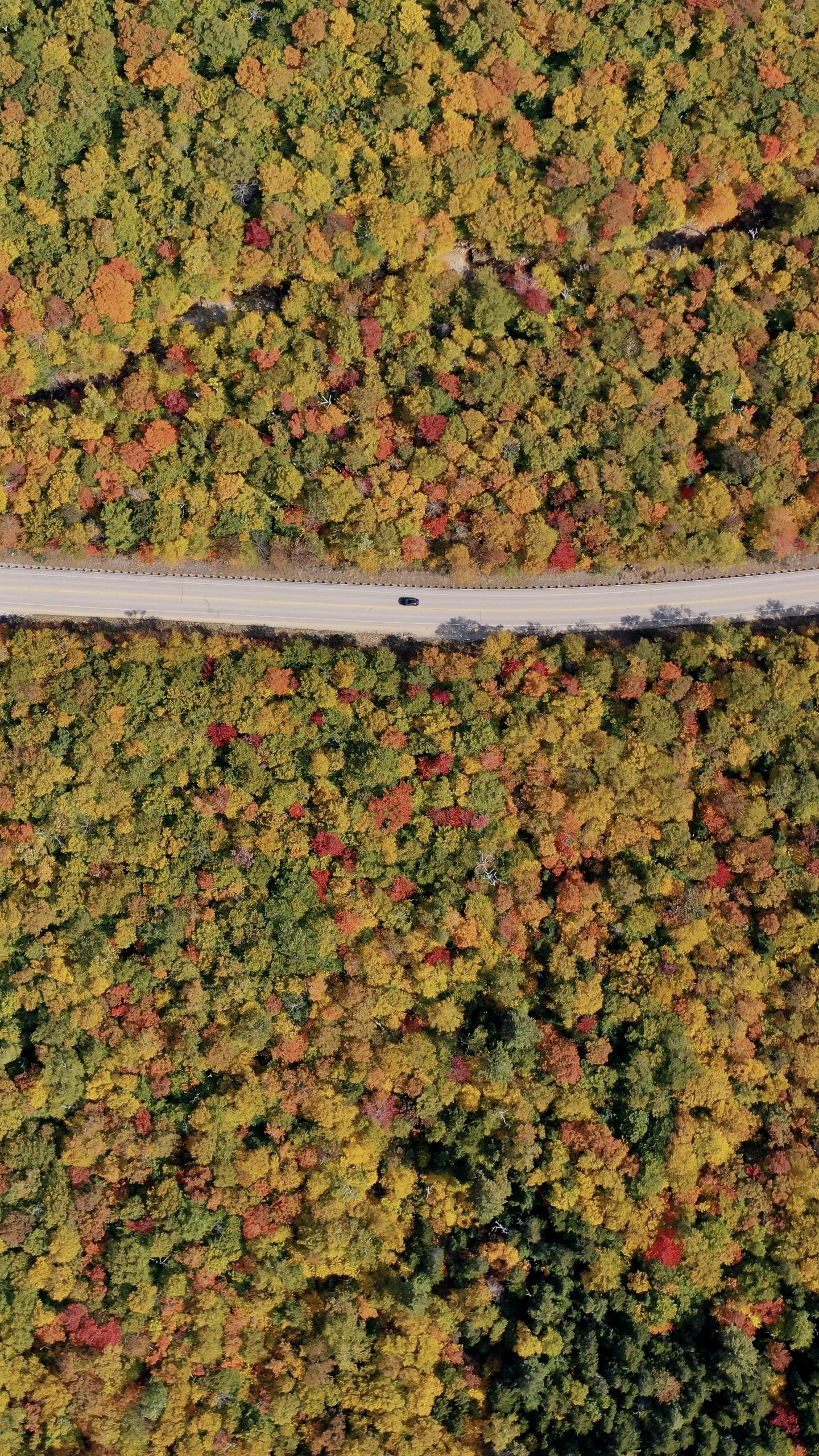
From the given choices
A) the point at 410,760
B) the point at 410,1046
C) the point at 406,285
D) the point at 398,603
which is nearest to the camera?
the point at 410,1046

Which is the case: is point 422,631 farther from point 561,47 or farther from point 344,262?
point 561,47

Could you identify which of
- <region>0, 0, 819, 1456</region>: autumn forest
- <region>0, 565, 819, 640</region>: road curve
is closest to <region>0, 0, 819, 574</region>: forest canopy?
<region>0, 0, 819, 1456</region>: autumn forest

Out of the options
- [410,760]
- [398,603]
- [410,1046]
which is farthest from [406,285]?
[410,1046]

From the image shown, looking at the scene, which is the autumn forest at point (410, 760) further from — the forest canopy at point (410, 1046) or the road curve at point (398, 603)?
the road curve at point (398, 603)

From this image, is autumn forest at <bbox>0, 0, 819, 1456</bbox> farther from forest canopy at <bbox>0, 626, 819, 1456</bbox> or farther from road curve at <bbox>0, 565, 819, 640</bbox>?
road curve at <bbox>0, 565, 819, 640</bbox>

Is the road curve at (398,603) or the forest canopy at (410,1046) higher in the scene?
the road curve at (398,603)

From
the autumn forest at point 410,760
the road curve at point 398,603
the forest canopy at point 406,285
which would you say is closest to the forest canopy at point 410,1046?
the autumn forest at point 410,760

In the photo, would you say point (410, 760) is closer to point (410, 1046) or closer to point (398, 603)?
point (398, 603)
